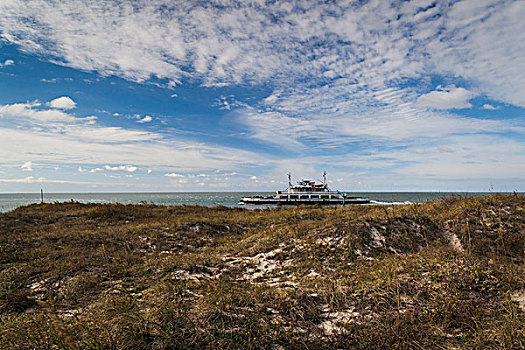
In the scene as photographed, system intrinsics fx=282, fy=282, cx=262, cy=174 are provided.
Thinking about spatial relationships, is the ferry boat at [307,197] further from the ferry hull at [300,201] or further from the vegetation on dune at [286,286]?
the vegetation on dune at [286,286]

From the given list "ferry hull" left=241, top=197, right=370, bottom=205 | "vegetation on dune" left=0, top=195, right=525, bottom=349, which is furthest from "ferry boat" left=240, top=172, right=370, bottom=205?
"vegetation on dune" left=0, top=195, right=525, bottom=349

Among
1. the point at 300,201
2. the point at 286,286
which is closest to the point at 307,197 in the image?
the point at 300,201

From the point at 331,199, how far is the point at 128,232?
66316 millimetres

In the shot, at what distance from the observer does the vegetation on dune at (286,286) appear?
19.4 ft

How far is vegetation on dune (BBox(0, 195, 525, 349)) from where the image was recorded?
19.4 feet

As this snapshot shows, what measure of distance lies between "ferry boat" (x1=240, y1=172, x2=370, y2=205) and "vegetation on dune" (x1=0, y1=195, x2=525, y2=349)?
197ft

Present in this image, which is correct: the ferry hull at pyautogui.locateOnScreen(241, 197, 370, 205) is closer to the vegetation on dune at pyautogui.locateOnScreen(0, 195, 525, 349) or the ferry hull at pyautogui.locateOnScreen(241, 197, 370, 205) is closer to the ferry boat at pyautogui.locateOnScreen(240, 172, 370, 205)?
the ferry boat at pyautogui.locateOnScreen(240, 172, 370, 205)

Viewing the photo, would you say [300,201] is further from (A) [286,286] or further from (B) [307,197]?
(A) [286,286]

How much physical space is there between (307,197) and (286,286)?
70753mm

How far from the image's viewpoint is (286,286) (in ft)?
30.1

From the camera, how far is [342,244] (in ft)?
39.6

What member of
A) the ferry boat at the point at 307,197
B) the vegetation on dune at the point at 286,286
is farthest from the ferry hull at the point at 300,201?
the vegetation on dune at the point at 286,286

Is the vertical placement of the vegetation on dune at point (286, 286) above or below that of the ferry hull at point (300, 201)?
above

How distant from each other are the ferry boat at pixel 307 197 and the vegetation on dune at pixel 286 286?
60089 mm
